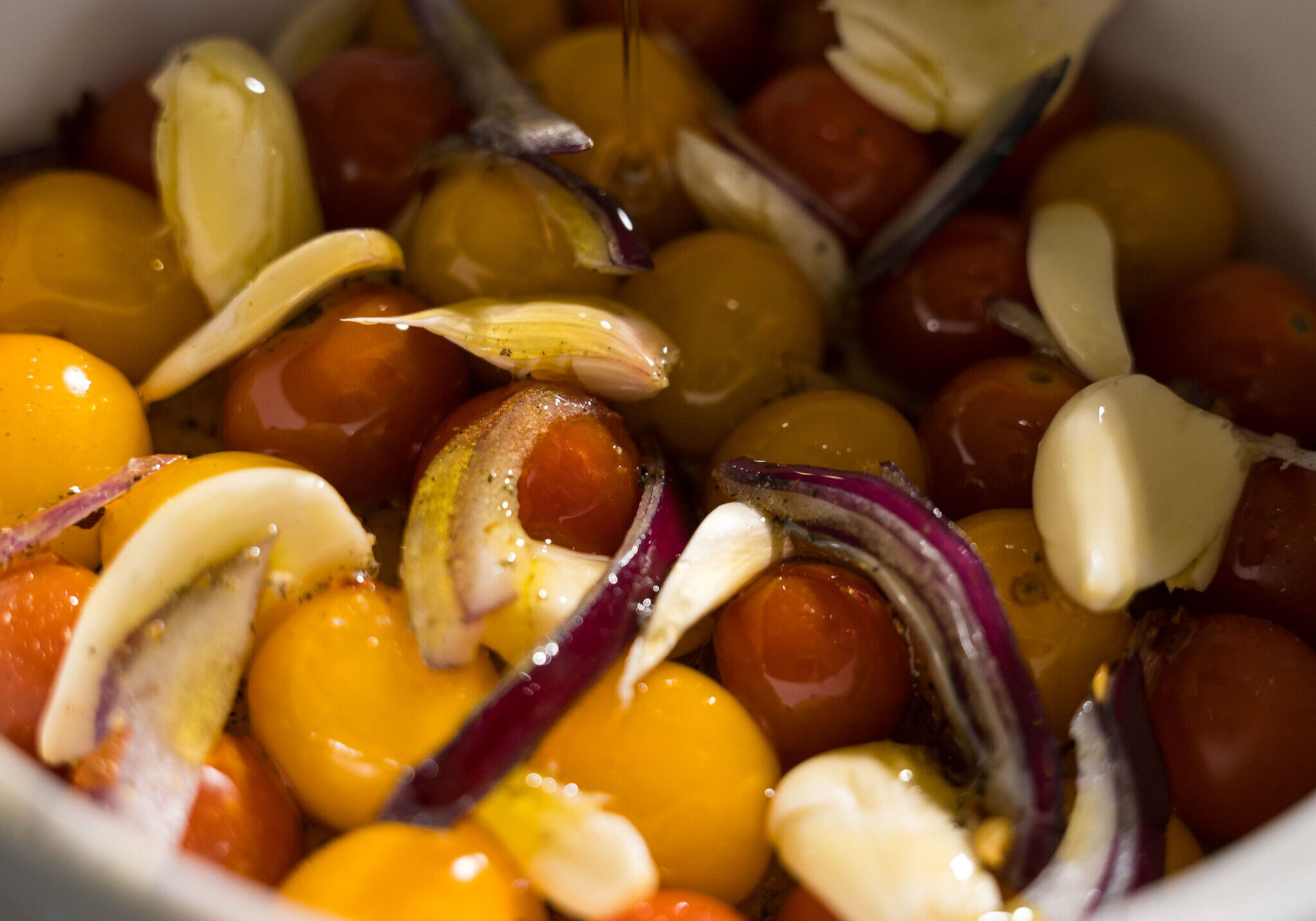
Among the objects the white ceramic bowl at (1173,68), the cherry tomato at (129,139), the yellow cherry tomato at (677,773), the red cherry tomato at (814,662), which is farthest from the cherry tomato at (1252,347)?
the cherry tomato at (129,139)

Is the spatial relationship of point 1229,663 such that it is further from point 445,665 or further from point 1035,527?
point 445,665

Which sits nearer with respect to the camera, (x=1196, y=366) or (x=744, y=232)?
(x=1196, y=366)

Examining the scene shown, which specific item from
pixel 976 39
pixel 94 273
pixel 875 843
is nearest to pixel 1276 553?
pixel 875 843

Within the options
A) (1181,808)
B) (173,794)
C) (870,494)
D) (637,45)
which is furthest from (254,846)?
(637,45)

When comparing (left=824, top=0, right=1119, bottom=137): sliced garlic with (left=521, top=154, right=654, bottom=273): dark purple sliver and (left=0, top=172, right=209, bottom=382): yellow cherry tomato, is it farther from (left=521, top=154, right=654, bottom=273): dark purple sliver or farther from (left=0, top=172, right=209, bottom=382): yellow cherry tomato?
(left=0, top=172, right=209, bottom=382): yellow cherry tomato

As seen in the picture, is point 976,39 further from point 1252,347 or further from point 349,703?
point 349,703

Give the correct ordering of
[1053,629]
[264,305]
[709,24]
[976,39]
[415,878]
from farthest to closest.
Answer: [709,24] < [976,39] < [264,305] < [1053,629] < [415,878]

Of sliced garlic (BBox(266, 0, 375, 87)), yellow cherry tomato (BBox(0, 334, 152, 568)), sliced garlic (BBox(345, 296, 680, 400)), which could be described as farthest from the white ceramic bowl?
sliced garlic (BBox(345, 296, 680, 400))
